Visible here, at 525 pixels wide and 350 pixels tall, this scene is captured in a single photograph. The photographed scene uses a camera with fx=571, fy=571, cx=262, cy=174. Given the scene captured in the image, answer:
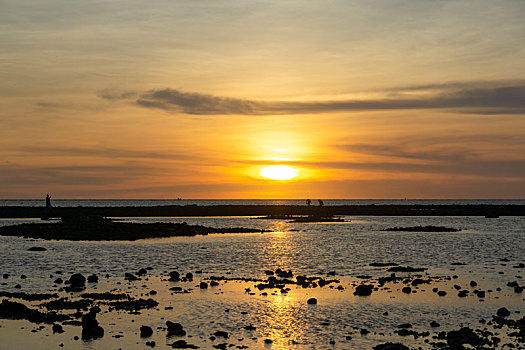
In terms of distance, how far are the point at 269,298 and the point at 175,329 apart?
9.75 metres

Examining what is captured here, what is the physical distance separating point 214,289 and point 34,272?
16510 mm

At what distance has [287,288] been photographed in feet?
126

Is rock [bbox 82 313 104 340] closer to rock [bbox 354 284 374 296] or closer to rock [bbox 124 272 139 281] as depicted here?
rock [bbox 124 272 139 281]

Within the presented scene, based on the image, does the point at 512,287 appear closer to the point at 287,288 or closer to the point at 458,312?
the point at 458,312

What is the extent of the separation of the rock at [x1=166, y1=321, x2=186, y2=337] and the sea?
0.46 m

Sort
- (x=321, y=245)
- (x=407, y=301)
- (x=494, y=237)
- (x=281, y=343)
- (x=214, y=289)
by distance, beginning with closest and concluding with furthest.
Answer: (x=281, y=343)
(x=407, y=301)
(x=214, y=289)
(x=321, y=245)
(x=494, y=237)

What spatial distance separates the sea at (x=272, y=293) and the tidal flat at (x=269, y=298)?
3.4 inches

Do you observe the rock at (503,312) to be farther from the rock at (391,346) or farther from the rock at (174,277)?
the rock at (174,277)

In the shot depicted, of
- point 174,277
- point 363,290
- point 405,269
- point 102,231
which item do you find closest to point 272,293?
point 363,290

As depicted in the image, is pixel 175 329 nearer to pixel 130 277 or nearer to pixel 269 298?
pixel 269 298

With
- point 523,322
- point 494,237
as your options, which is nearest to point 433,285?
point 523,322

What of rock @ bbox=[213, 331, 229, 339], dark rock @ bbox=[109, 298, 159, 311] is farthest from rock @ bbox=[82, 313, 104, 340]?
dark rock @ bbox=[109, 298, 159, 311]

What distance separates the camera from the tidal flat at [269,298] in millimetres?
25047

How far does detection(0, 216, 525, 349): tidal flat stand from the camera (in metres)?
25.0
